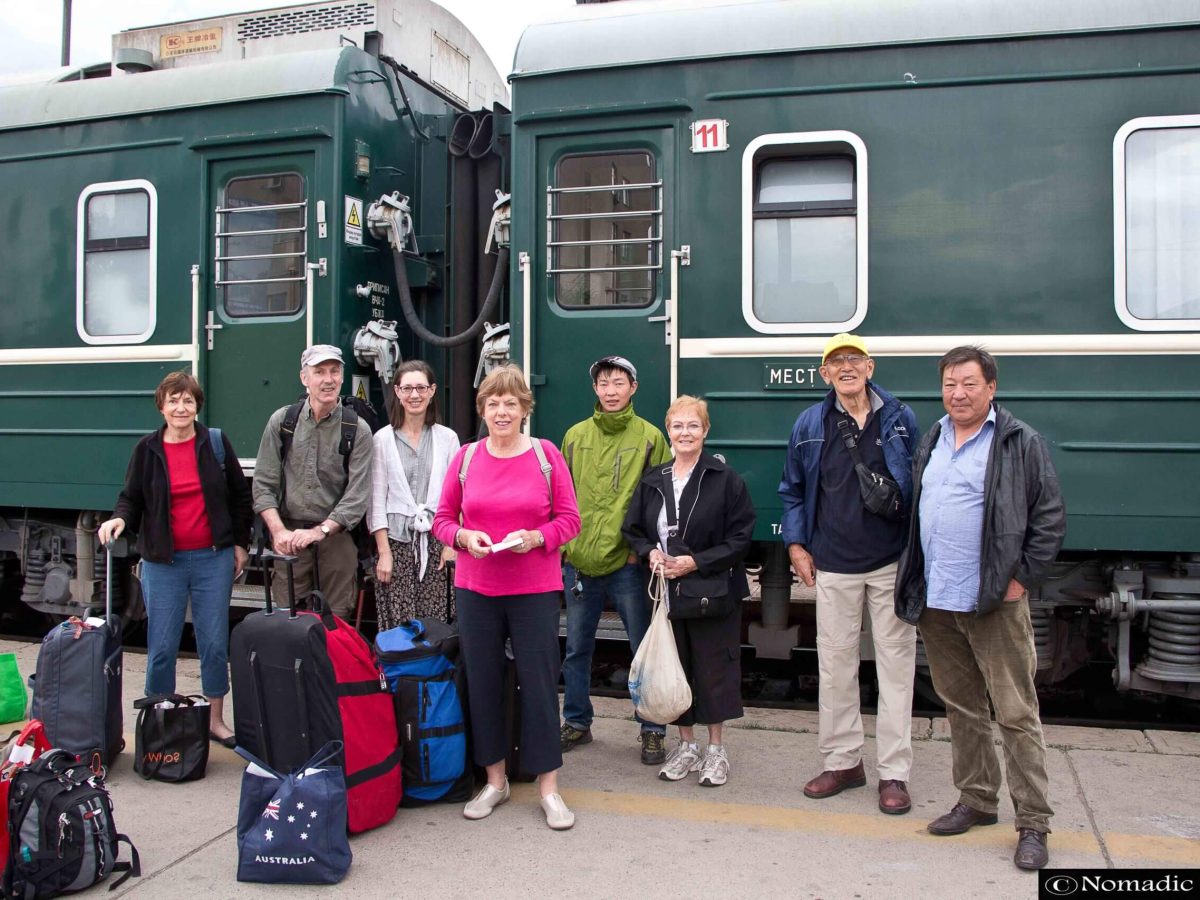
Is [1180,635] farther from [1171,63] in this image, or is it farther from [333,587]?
[333,587]

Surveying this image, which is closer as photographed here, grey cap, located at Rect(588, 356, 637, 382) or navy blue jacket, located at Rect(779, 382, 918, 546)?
navy blue jacket, located at Rect(779, 382, 918, 546)

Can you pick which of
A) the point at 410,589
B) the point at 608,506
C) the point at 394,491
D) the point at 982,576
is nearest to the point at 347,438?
the point at 394,491

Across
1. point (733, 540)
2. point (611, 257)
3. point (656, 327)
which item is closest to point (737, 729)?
point (733, 540)

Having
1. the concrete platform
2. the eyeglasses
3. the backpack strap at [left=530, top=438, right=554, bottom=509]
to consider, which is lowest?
the concrete platform

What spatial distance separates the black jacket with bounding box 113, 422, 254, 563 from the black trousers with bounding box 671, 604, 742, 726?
81.9 inches

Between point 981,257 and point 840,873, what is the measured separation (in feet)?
9.24

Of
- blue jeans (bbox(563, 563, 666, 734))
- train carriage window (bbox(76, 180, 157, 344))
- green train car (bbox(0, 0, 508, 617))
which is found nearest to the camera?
blue jeans (bbox(563, 563, 666, 734))

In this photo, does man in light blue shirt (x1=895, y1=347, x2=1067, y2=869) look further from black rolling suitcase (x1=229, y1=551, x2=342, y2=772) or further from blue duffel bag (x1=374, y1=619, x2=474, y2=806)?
black rolling suitcase (x1=229, y1=551, x2=342, y2=772)

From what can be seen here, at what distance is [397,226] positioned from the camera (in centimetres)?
610

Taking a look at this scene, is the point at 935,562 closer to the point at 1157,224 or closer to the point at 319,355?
the point at 1157,224

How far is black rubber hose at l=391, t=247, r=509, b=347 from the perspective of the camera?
5.76 metres

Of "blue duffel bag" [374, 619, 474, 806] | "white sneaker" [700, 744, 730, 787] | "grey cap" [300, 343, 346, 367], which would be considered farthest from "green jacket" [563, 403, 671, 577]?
"grey cap" [300, 343, 346, 367]

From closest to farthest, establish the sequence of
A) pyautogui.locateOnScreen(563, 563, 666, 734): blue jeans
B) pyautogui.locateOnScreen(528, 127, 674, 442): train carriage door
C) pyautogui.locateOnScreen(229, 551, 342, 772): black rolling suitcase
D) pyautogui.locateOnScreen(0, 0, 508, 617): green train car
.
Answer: pyautogui.locateOnScreen(229, 551, 342, 772): black rolling suitcase, pyautogui.locateOnScreen(563, 563, 666, 734): blue jeans, pyautogui.locateOnScreen(528, 127, 674, 442): train carriage door, pyautogui.locateOnScreen(0, 0, 508, 617): green train car

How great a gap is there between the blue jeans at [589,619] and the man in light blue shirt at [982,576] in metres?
1.17
